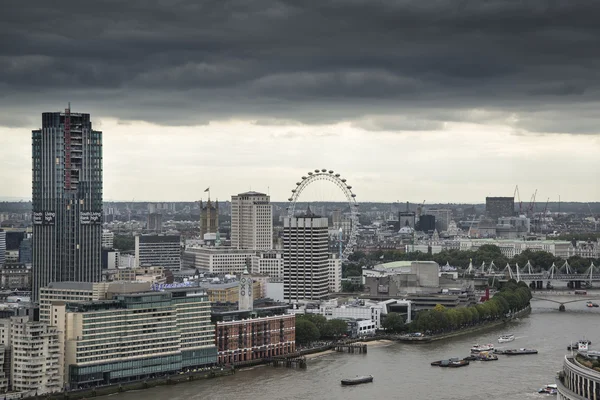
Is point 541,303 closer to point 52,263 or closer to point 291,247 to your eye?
point 291,247

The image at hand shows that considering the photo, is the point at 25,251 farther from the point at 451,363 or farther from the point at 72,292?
the point at 451,363

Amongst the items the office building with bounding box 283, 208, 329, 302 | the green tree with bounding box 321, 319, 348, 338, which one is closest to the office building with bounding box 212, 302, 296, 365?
the green tree with bounding box 321, 319, 348, 338

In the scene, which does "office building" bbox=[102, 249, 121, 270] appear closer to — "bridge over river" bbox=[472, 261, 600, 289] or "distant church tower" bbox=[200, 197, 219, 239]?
"bridge over river" bbox=[472, 261, 600, 289]

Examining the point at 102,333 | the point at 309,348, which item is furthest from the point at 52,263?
the point at 102,333

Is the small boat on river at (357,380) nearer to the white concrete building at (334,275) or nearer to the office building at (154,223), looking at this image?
the white concrete building at (334,275)

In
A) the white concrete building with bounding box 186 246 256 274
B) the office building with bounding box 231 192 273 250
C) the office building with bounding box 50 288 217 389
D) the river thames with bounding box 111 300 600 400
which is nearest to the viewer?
the river thames with bounding box 111 300 600 400

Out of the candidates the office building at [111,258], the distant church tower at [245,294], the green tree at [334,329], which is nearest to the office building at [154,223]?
the office building at [111,258]
